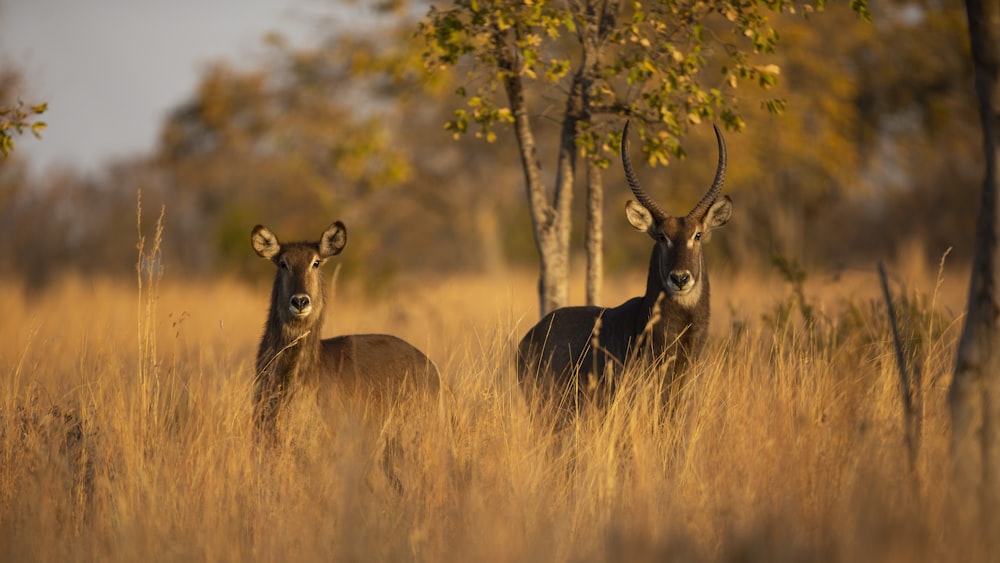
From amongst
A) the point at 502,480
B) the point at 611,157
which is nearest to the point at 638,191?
the point at 502,480

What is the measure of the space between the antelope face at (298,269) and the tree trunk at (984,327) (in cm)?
396

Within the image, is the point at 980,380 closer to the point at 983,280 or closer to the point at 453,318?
the point at 983,280

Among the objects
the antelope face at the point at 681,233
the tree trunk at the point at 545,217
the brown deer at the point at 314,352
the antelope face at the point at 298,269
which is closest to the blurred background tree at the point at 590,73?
the tree trunk at the point at 545,217

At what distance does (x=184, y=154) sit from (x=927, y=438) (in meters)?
26.6

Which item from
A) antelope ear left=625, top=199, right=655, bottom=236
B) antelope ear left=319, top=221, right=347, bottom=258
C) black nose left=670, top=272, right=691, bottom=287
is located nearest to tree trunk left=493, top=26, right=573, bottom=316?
antelope ear left=625, top=199, right=655, bottom=236

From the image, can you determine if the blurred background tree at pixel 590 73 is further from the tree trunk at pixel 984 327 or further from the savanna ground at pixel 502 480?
the tree trunk at pixel 984 327

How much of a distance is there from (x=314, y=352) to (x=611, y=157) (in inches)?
403

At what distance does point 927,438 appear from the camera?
5266 millimetres

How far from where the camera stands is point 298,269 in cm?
681

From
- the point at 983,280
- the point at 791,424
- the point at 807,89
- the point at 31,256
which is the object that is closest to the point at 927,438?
the point at 791,424

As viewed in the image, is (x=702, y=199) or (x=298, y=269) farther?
(x=702, y=199)

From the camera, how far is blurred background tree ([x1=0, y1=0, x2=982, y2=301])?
58.7 feet

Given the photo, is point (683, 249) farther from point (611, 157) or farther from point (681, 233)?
point (611, 157)

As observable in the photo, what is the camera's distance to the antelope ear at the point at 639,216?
23.7 feet
